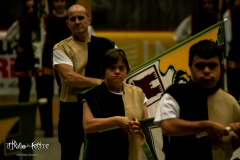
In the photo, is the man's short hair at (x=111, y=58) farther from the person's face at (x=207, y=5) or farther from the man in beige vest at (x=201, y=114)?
the person's face at (x=207, y=5)

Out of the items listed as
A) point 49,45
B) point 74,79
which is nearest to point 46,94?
point 49,45

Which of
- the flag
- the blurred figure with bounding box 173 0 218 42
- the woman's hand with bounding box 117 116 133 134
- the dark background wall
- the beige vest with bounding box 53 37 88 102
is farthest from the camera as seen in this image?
the dark background wall

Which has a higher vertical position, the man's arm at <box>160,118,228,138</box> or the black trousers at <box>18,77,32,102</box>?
the black trousers at <box>18,77,32,102</box>

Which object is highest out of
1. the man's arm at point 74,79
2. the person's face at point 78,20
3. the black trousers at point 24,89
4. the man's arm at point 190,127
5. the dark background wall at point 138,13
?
the dark background wall at point 138,13

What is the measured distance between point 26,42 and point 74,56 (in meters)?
3.03

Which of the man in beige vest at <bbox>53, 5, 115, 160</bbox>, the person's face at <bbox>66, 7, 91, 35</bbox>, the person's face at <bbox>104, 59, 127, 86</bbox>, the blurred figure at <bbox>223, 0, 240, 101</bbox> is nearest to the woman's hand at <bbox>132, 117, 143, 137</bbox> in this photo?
the person's face at <bbox>104, 59, 127, 86</bbox>

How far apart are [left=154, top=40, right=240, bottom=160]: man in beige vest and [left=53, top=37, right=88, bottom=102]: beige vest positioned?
1.53m

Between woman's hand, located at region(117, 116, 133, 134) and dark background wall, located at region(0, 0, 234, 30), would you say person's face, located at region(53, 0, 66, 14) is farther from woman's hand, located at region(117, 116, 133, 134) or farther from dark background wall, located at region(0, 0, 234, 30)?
woman's hand, located at region(117, 116, 133, 134)

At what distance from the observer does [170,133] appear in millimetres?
2752

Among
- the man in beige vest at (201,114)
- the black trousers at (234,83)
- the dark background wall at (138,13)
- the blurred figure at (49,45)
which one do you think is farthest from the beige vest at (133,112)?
the dark background wall at (138,13)

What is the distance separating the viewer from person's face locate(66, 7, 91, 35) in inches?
165

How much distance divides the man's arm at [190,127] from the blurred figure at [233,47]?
424cm

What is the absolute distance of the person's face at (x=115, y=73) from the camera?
3.38 metres

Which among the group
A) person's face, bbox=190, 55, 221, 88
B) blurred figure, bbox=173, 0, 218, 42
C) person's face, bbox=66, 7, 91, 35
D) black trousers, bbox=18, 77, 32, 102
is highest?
blurred figure, bbox=173, 0, 218, 42
